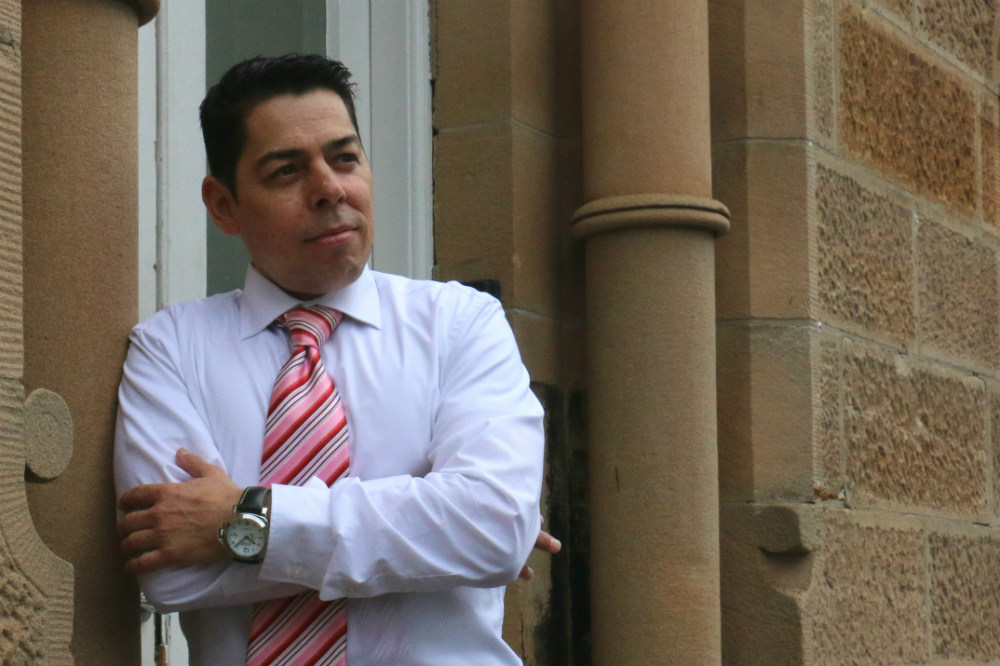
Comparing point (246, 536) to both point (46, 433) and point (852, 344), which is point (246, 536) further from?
point (852, 344)

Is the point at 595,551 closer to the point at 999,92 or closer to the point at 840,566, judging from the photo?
the point at 840,566

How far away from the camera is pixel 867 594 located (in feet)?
12.8

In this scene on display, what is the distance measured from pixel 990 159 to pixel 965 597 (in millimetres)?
1447

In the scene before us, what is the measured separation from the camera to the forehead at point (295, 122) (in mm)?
2416

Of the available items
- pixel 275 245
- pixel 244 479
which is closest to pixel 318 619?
pixel 244 479

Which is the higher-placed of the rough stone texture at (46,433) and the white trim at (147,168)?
the white trim at (147,168)

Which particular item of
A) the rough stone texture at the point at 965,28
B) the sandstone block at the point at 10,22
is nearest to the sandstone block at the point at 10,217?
the sandstone block at the point at 10,22

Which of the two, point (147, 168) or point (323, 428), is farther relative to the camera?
point (147, 168)

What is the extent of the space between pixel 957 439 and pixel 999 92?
1.28 meters

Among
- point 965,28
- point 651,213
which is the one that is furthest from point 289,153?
point 965,28

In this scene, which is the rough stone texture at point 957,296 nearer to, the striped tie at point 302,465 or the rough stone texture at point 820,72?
the rough stone texture at point 820,72

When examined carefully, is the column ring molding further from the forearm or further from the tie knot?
the forearm

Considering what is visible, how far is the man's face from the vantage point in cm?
239

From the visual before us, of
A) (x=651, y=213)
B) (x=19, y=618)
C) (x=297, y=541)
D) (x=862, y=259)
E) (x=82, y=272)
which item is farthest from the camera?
(x=862, y=259)
